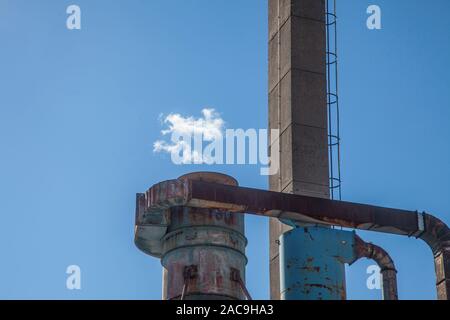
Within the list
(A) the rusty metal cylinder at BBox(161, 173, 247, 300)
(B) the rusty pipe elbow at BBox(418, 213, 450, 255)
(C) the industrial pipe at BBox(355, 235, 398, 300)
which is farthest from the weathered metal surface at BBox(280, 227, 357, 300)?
(B) the rusty pipe elbow at BBox(418, 213, 450, 255)

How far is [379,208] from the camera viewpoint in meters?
21.6

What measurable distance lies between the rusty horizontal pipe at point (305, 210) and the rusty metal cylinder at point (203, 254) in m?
0.37

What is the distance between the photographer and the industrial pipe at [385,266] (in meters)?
21.1

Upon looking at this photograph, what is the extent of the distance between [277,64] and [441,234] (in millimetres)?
8122

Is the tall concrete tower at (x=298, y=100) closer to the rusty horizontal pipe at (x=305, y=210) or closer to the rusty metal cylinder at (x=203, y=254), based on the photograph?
the rusty horizontal pipe at (x=305, y=210)

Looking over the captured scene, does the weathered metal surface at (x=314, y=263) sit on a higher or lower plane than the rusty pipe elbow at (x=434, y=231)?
lower

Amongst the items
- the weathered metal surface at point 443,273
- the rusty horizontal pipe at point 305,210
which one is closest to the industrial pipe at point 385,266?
the rusty horizontal pipe at point 305,210

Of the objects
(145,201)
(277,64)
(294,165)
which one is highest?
(277,64)

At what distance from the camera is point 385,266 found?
70.8ft

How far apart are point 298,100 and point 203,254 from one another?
7.33 metres

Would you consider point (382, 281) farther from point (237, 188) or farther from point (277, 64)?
point (277, 64)
